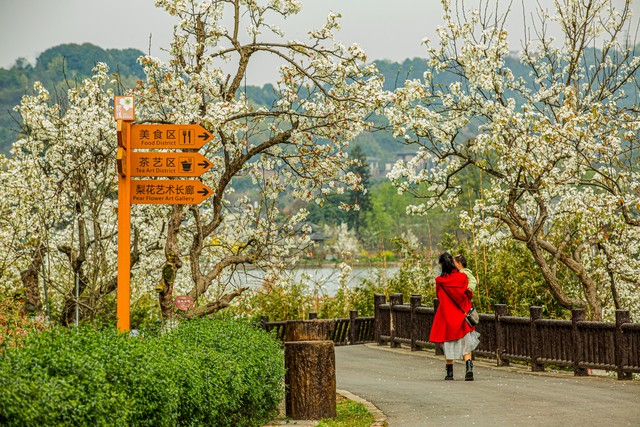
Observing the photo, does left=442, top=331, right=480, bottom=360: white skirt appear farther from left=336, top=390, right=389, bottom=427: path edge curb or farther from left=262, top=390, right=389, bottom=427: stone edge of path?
left=262, top=390, right=389, bottom=427: stone edge of path

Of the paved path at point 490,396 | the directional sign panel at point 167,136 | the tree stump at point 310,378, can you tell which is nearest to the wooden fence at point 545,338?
the paved path at point 490,396

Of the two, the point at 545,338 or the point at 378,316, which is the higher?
the point at 378,316

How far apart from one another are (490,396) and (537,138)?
6.60m

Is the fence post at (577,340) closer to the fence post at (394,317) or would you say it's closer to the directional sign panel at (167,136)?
the fence post at (394,317)

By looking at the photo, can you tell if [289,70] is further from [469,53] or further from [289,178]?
[469,53]

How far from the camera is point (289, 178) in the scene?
16.2 meters

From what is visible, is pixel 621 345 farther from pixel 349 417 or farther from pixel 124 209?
pixel 124 209

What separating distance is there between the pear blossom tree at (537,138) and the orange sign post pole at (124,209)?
22.8ft

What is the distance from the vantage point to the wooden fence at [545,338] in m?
14.0

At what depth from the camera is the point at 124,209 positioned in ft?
32.9


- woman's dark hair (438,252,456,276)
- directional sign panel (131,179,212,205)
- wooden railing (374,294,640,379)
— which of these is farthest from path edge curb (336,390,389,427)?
wooden railing (374,294,640,379)

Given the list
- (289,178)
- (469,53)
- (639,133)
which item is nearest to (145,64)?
(289,178)

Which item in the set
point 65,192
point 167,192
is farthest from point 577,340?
point 65,192

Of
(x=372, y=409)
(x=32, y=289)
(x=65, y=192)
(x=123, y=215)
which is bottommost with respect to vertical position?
(x=372, y=409)
